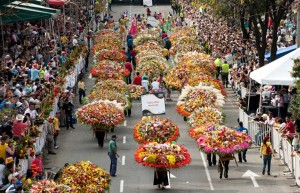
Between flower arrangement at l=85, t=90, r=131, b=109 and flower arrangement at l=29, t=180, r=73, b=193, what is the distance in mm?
15715

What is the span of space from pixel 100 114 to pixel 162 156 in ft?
25.8

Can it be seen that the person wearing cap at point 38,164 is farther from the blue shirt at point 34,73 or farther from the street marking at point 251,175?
the blue shirt at point 34,73

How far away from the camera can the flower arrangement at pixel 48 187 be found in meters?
26.0

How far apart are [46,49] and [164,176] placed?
23985 millimetres

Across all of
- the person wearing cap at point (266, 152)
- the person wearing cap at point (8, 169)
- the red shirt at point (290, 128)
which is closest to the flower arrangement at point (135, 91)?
the red shirt at point (290, 128)

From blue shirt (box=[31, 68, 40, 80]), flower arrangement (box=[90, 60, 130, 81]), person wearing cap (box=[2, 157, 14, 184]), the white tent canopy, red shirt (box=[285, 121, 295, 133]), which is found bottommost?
flower arrangement (box=[90, 60, 130, 81])

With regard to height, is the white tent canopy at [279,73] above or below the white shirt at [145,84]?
above

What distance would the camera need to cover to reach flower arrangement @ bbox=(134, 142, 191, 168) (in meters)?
31.2

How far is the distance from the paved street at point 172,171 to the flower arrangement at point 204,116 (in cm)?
93

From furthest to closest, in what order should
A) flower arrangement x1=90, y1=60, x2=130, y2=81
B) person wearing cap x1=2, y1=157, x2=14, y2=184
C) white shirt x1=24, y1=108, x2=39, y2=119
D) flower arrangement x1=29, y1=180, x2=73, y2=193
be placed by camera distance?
flower arrangement x1=90, y1=60, x2=130, y2=81 < white shirt x1=24, y1=108, x2=39, y2=119 < person wearing cap x1=2, y1=157, x2=14, y2=184 < flower arrangement x1=29, y1=180, x2=73, y2=193

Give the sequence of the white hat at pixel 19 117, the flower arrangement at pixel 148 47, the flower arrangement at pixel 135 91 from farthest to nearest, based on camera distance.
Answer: the flower arrangement at pixel 148 47 < the flower arrangement at pixel 135 91 < the white hat at pixel 19 117

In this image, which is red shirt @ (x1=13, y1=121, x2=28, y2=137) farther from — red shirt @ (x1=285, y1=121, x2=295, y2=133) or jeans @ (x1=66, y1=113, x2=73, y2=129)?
jeans @ (x1=66, y1=113, x2=73, y2=129)

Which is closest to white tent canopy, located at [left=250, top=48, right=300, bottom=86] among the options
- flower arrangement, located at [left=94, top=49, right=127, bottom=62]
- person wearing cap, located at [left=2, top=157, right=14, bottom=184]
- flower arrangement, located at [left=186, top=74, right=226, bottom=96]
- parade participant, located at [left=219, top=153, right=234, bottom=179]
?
flower arrangement, located at [left=186, top=74, right=226, bottom=96]

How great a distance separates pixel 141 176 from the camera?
33875 mm
